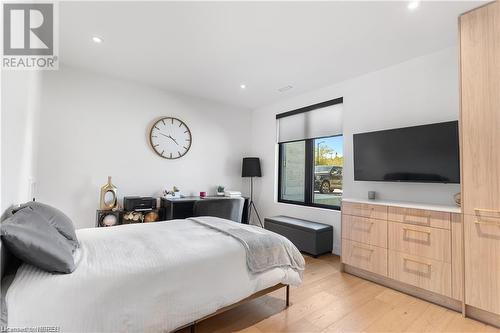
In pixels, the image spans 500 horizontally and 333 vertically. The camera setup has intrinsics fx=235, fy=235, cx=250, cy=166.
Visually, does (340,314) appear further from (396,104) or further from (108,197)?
(108,197)

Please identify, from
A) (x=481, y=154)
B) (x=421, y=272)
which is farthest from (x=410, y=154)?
(x=421, y=272)

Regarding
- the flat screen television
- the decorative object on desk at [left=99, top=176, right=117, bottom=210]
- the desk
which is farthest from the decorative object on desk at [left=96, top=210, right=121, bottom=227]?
the flat screen television

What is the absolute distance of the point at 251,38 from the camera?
2.42 m

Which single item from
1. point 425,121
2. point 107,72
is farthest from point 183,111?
point 425,121

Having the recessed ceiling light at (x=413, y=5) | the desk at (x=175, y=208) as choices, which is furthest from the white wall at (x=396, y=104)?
the desk at (x=175, y=208)

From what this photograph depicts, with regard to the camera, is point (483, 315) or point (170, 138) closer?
point (483, 315)

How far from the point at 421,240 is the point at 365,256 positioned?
61 cm

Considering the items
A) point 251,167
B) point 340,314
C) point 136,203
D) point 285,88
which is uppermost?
point 285,88

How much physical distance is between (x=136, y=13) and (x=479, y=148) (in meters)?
3.12

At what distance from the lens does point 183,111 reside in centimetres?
414

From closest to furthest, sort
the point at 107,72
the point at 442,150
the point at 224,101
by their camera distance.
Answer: the point at 442,150, the point at 107,72, the point at 224,101

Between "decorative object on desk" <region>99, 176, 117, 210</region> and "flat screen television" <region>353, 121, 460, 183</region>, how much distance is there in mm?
3331

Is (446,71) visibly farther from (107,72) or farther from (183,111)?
(107,72)

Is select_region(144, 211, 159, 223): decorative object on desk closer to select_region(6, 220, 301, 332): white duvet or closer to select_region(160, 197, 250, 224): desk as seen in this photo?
select_region(160, 197, 250, 224): desk
